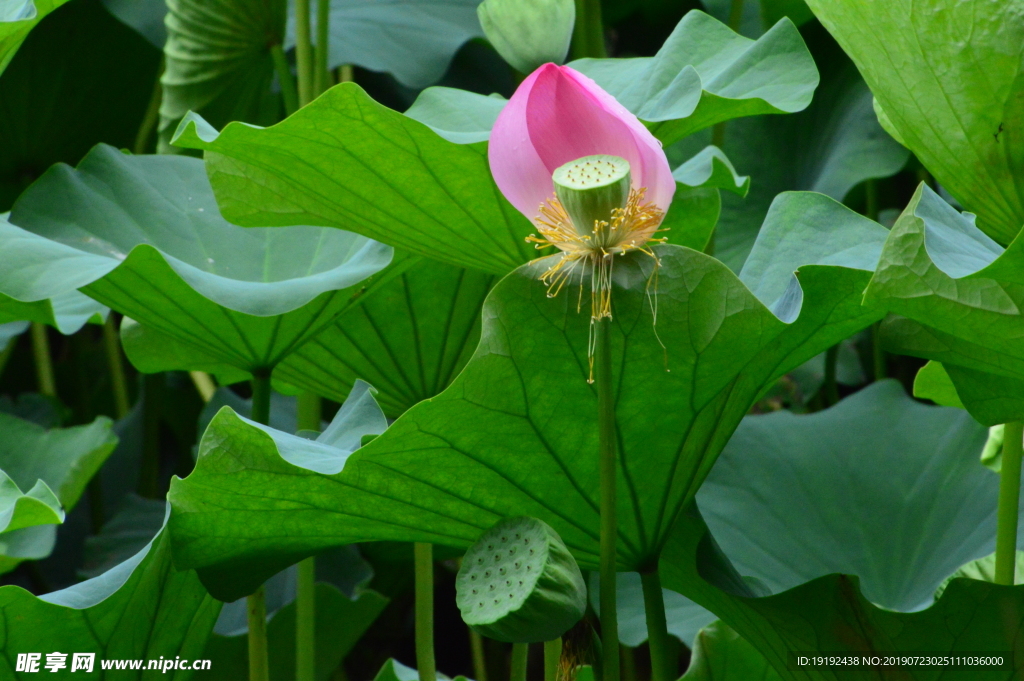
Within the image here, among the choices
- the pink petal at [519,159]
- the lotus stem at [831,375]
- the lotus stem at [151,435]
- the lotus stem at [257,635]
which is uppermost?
the pink petal at [519,159]

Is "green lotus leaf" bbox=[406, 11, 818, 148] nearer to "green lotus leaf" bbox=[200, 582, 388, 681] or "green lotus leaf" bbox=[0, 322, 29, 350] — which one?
"green lotus leaf" bbox=[200, 582, 388, 681]

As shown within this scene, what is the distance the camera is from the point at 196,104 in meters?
1.11

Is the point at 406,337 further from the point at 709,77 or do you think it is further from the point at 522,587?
the point at 522,587

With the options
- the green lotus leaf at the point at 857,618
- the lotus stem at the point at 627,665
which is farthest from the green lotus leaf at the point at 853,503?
the green lotus leaf at the point at 857,618

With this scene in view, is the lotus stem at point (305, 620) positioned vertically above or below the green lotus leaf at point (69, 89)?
below

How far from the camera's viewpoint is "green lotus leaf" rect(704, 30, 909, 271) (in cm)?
118

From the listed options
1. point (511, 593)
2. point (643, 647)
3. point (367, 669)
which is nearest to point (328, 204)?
point (511, 593)

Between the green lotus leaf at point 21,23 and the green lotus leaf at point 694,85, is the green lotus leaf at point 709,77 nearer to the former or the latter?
the green lotus leaf at point 694,85

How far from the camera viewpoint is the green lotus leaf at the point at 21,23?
67 centimetres

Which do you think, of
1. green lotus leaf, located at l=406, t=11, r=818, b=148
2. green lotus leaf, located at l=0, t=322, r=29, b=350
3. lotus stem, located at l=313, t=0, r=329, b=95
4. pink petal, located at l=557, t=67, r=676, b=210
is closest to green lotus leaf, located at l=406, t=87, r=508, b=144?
green lotus leaf, located at l=406, t=11, r=818, b=148

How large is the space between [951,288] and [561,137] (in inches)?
7.7

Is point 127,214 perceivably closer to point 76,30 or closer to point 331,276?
point 331,276

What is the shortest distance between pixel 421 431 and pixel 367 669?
99cm

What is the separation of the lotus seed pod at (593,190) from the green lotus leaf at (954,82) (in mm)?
200
